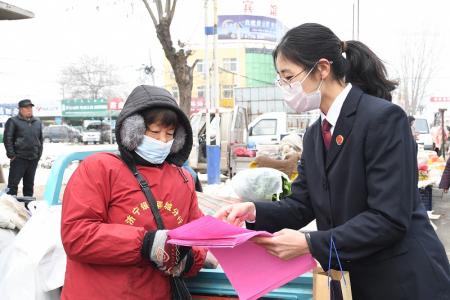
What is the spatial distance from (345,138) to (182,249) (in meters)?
0.77

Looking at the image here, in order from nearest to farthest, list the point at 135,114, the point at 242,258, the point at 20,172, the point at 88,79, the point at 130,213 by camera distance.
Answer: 1. the point at 242,258
2. the point at 130,213
3. the point at 135,114
4. the point at 20,172
5. the point at 88,79

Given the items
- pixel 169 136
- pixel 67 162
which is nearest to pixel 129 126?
pixel 169 136

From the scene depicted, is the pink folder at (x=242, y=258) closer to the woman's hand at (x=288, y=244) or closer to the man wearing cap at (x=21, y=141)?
the woman's hand at (x=288, y=244)

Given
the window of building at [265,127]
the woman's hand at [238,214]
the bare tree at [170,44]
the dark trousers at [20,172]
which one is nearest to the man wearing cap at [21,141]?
the dark trousers at [20,172]

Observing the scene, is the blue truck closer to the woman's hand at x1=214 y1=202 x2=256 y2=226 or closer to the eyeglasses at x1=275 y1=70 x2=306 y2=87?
the woman's hand at x1=214 y1=202 x2=256 y2=226

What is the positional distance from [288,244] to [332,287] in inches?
7.1

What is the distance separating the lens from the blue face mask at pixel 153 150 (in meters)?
2.09

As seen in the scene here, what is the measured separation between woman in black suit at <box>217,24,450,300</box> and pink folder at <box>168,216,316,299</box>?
0.32ft

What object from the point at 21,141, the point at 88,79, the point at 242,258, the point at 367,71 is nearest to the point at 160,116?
the point at 242,258

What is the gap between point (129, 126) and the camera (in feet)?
6.82

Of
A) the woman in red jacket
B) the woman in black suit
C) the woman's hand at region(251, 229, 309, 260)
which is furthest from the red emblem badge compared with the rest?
the woman in red jacket

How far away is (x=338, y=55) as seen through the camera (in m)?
1.71

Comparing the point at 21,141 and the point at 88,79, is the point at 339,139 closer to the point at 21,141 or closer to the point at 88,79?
the point at 21,141

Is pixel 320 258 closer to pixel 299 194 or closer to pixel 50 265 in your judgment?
pixel 299 194
